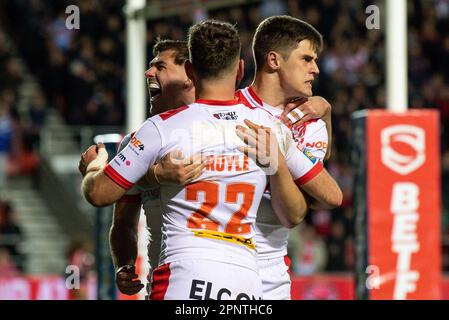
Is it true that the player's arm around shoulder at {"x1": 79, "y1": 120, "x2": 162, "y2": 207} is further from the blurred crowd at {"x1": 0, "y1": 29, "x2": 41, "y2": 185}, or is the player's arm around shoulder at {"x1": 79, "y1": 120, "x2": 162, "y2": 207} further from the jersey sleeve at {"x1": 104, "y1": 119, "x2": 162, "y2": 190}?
the blurred crowd at {"x1": 0, "y1": 29, "x2": 41, "y2": 185}

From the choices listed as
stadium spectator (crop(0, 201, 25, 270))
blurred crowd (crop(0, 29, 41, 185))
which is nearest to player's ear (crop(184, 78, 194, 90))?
stadium spectator (crop(0, 201, 25, 270))

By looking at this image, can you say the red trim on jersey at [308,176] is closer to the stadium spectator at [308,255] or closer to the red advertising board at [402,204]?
the red advertising board at [402,204]

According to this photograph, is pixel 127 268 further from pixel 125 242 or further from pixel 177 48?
pixel 177 48

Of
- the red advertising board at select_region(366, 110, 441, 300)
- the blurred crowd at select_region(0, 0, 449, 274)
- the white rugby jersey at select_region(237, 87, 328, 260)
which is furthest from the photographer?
the blurred crowd at select_region(0, 0, 449, 274)

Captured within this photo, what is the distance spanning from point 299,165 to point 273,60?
0.63 m

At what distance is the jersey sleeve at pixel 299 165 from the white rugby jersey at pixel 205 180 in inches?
7.2

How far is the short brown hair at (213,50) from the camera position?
4.28 m

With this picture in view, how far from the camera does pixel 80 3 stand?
18484 millimetres

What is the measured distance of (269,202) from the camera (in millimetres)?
4711

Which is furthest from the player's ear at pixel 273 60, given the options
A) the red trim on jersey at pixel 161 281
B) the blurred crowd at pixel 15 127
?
the blurred crowd at pixel 15 127

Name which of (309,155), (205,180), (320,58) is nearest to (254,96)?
(309,155)

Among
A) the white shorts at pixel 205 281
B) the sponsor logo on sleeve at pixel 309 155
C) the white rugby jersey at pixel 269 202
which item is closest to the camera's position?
the white shorts at pixel 205 281

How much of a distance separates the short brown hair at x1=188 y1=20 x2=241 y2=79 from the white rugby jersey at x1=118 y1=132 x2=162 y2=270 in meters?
0.60

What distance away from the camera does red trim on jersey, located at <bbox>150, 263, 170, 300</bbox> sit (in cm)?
431
